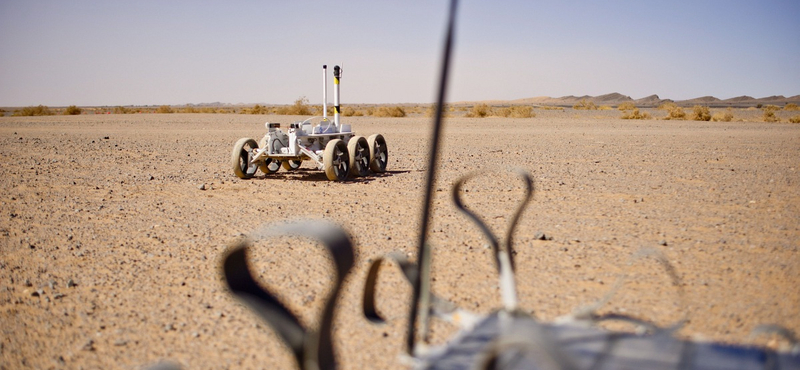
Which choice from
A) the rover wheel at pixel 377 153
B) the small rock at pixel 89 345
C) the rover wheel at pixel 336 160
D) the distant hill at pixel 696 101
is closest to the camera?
the small rock at pixel 89 345

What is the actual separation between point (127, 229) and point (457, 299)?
359 cm

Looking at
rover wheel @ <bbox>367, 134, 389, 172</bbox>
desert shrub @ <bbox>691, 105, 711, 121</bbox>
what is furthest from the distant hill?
rover wheel @ <bbox>367, 134, 389, 172</bbox>

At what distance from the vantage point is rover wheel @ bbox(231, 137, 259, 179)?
864 cm

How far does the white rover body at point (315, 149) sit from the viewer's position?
8383mm

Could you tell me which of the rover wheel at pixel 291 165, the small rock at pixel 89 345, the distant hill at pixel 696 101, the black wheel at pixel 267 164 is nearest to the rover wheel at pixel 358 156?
the black wheel at pixel 267 164

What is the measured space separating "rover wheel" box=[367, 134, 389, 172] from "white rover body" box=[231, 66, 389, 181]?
2 centimetres

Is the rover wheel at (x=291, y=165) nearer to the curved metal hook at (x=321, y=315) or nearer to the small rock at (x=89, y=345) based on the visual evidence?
the small rock at (x=89, y=345)

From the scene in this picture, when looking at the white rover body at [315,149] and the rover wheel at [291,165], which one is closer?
the white rover body at [315,149]

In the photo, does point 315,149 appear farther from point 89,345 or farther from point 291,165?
point 89,345

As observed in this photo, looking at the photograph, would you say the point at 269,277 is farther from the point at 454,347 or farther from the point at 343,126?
the point at 343,126

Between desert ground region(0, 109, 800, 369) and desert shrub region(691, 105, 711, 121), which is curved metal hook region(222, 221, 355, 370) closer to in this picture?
desert ground region(0, 109, 800, 369)

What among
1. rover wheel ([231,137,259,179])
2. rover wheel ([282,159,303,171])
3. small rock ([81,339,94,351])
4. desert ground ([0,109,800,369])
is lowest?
small rock ([81,339,94,351])

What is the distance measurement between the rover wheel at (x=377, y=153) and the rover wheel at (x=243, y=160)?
1.79m

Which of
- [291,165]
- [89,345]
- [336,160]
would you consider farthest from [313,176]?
[89,345]
